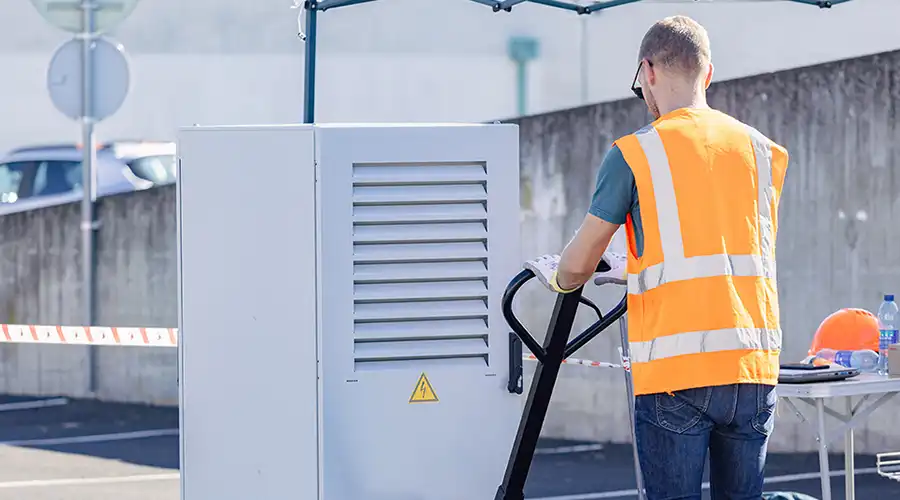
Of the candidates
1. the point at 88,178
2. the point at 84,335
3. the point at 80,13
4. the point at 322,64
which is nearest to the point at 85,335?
the point at 84,335

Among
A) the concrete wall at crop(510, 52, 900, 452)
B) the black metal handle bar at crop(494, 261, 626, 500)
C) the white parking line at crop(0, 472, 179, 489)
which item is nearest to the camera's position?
the black metal handle bar at crop(494, 261, 626, 500)

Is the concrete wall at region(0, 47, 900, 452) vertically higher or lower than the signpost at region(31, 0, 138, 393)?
lower

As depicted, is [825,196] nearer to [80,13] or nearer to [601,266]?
[601,266]

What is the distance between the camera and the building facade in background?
15.9 meters

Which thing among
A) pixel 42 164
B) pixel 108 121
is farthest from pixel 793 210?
pixel 108 121

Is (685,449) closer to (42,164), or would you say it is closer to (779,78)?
(779,78)

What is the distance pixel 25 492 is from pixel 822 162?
4.74 metres

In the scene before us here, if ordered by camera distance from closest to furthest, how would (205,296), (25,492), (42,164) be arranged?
(205,296) < (25,492) < (42,164)

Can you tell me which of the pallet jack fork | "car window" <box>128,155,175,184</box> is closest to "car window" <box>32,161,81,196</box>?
"car window" <box>128,155,175,184</box>

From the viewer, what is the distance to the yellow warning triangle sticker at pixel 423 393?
4.45 meters

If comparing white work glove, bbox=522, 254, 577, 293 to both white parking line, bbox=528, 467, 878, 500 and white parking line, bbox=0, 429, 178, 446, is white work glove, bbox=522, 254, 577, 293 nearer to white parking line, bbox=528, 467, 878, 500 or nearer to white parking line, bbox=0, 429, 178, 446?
white parking line, bbox=528, 467, 878, 500

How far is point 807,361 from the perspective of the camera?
5.25 m

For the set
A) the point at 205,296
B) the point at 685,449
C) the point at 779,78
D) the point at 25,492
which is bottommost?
the point at 25,492

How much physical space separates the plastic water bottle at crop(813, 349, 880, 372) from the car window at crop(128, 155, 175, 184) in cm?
1052
